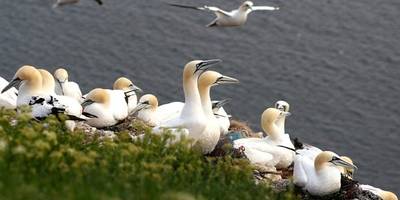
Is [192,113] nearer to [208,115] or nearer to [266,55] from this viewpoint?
[208,115]

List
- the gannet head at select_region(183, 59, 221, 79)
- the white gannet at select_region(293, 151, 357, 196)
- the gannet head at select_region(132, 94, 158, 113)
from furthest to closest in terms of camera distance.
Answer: the gannet head at select_region(132, 94, 158, 113)
the gannet head at select_region(183, 59, 221, 79)
the white gannet at select_region(293, 151, 357, 196)

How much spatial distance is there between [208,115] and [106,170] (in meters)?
4.71

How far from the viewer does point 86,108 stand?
13.0 meters

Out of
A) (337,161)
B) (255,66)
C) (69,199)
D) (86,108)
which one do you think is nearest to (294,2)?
(255,66)

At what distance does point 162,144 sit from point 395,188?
11.8 meters

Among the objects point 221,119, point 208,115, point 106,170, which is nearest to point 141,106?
point 221,119

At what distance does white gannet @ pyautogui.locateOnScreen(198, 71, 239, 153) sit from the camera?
10.4 m

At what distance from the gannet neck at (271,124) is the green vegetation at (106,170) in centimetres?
483

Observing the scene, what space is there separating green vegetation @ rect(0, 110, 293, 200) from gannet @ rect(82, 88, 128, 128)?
4.16 meters

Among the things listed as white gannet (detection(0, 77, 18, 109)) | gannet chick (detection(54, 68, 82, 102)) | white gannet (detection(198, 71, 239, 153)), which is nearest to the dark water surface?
gannet chick (detection(54, 68, 82, 102))

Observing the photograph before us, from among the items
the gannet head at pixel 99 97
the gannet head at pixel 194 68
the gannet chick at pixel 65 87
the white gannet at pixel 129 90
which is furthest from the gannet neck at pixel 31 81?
the white gannet at pixel 129 90

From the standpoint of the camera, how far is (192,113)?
10531 millimetres

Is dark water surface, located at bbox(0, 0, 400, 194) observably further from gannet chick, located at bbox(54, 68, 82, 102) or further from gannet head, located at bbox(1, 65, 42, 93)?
gannet head, located at bbox(1, 65, 42, 93)

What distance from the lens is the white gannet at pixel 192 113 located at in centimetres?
1034
